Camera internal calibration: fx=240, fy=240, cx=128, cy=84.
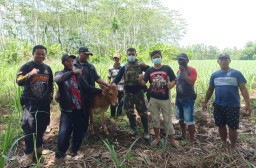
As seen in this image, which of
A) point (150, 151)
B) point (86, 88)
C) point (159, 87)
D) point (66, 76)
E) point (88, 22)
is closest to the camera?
point (150, 151)

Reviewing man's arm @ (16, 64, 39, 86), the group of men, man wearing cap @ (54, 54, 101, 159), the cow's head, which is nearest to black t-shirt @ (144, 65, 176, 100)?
the group of men

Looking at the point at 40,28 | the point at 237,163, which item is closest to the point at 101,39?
the point at 40,28

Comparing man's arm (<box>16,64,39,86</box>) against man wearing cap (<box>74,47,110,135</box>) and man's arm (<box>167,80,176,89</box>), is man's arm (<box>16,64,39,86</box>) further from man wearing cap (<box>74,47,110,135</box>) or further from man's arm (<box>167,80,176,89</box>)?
man's arm (<box>167,80,176,89</box>)

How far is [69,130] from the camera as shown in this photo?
342 cm

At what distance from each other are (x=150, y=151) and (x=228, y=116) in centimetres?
163

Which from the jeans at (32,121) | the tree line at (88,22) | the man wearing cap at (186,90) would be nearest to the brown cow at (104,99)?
the jeans at (32,121)

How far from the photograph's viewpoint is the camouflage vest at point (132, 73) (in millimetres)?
4371

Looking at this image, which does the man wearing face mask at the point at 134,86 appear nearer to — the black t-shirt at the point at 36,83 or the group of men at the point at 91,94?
the group of men at the point at 91,94

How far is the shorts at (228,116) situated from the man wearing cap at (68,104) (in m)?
2.18

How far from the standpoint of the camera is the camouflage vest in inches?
172

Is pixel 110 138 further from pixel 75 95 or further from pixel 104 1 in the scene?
pixel 104 1

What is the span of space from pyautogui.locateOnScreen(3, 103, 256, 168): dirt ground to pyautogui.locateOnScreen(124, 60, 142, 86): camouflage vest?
101 cm

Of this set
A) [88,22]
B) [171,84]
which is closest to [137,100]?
[171,84]

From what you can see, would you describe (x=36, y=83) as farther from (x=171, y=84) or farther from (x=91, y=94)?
(x=171, y=84)
